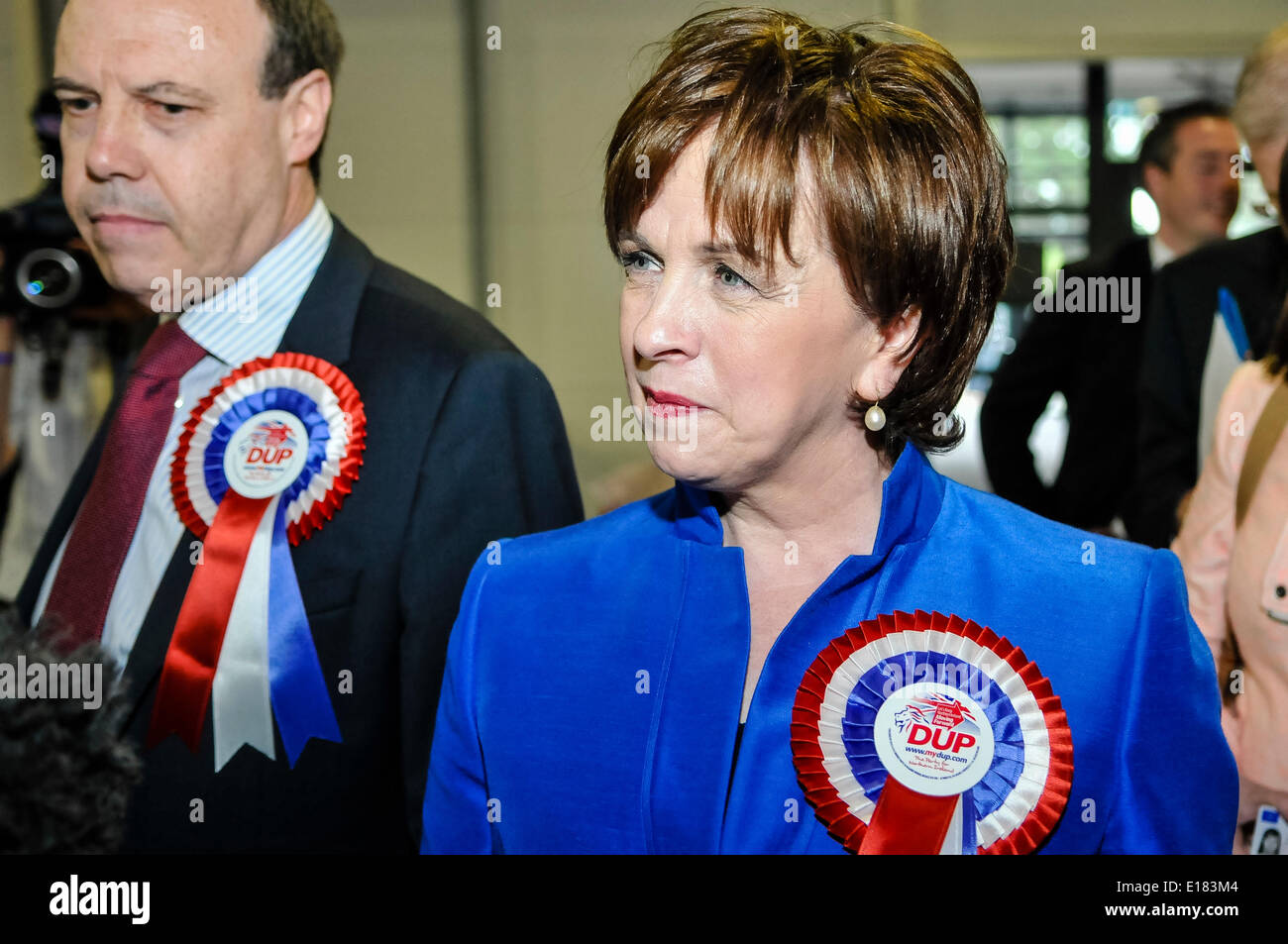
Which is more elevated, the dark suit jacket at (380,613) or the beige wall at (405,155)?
the beige wall at (405,155)

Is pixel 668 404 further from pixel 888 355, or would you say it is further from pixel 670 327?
pixel 888 355

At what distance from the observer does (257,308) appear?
1372mm

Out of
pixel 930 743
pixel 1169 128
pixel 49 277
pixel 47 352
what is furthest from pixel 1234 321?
pixel 47 352

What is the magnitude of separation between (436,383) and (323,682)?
0.35 meters

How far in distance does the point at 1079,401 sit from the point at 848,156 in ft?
3.95

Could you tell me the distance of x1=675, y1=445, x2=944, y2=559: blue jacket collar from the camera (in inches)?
40.4

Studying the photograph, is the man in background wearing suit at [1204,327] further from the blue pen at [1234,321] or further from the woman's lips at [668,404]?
the woman's lips at [668,404]

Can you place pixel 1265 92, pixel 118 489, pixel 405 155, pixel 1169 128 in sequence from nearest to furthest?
pixel 118 489 → pixel 1265 92 → pixel 1169 128 → pixel 405 155

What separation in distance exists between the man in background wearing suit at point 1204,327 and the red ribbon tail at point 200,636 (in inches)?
53.9

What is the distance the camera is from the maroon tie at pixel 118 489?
4.39 feet

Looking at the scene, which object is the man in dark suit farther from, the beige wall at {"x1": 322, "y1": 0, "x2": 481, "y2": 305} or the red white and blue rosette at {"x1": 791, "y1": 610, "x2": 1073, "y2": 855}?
the beige wall at {"x1": 322, "y1": 0, "x2": 481, "y2": 305}

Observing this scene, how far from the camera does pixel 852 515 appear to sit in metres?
1.07

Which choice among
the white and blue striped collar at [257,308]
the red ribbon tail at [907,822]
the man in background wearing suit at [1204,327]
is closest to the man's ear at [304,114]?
Answer: the white and blue striped collar at [257,308]

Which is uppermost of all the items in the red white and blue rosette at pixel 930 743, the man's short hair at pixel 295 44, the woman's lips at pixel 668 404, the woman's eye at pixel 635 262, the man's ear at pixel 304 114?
the man's short hair at pixel 295 44
